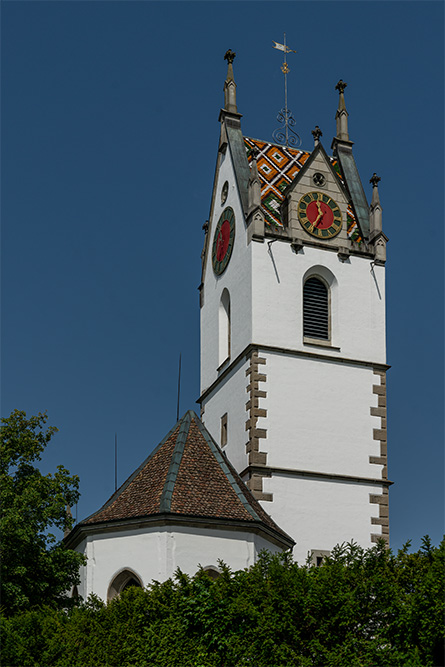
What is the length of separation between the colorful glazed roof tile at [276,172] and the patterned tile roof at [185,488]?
9187 millimetres

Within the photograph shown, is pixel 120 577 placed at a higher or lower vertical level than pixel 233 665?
higher

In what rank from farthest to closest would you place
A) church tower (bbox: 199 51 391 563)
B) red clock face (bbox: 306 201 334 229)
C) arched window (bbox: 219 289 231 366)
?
1. arched window (bbox: 219 289 231 366)
2. red clock face (bbox: 306 201 334 229)
3. church tower (bbox: 199 51 391 563)

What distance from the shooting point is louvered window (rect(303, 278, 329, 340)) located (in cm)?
3622

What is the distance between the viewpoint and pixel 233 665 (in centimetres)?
2258

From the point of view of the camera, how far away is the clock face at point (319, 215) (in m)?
37.1

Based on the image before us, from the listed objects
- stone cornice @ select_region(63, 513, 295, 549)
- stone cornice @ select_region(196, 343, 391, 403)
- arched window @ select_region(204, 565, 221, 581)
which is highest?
stone cornice @ select_region(196, 343, 391, 403)

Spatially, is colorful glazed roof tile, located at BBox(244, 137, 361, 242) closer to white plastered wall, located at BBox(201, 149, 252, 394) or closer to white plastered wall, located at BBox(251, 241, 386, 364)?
white plastered wall, located at BBox(201, 149, 252, 394)

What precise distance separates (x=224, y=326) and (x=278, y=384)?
15.5 feet

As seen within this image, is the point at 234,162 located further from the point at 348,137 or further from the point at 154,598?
the point at 154,598

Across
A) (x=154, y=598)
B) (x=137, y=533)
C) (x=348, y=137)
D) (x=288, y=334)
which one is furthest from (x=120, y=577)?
(x=348, y=137)

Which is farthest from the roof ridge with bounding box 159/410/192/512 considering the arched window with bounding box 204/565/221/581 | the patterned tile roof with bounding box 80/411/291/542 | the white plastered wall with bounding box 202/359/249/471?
the white plastered wall with bounding box 202/359/249/471

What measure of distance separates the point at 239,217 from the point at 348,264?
3.92 metres

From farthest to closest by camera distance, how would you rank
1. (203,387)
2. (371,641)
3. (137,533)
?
1. (203,387)
2. (137,533)
3. (371,641)

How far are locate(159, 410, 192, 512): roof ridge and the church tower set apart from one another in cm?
314
